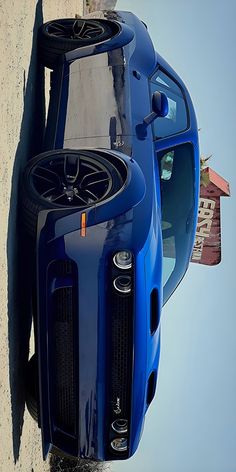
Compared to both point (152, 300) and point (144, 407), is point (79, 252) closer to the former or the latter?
point (152, 300)

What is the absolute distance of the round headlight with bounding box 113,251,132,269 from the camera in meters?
4.80

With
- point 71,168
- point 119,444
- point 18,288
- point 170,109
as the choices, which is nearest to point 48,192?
point 71,168

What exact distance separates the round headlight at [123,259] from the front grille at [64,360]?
0.35 m

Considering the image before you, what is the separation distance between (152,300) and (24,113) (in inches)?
79.9

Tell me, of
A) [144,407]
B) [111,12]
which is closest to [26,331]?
[144,407]

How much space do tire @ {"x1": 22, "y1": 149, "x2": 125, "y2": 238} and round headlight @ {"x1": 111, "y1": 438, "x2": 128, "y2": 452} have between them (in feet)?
5.01

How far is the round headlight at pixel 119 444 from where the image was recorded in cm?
507

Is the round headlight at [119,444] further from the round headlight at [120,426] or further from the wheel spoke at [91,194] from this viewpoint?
the wheel spoke at [91,194]

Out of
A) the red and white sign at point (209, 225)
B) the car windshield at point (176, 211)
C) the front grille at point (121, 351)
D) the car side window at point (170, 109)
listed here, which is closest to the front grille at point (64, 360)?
the front grille at point (121, 351)

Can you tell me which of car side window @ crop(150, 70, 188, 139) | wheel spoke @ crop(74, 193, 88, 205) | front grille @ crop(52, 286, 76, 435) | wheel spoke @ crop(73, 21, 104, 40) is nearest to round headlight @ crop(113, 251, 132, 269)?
front grille @ crop(52, 286, 76, 435)

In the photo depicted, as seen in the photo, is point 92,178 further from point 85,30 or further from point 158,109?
point 85,30

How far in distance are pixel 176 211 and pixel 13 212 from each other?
170 centimetres

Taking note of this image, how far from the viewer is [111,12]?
7730 mm

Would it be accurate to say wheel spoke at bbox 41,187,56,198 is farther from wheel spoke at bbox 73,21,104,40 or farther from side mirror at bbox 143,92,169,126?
wheel spoke at bbox 73,21,104,40
